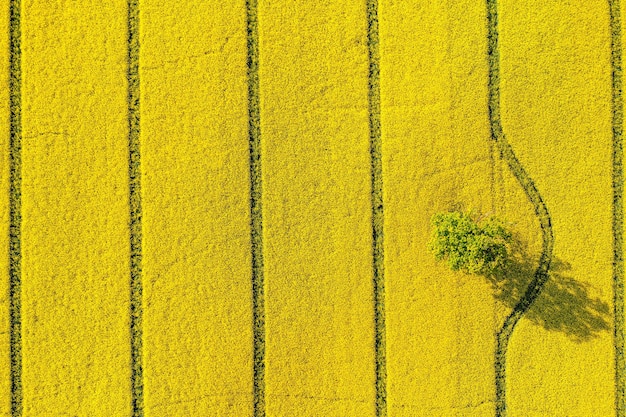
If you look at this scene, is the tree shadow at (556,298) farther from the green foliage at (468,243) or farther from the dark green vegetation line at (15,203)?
the dark green vegetation line at (15,203)

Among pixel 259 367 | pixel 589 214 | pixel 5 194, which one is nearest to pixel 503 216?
pixel 589 214

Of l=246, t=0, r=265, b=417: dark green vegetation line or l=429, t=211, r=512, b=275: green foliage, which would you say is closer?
l=429, t=211, r=512, b=275: green foliage

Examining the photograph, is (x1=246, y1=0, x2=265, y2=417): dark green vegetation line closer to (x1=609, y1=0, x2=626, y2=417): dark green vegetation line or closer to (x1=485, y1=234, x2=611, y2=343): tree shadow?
(x1=485, y1=234, x2=611, y2=343): tree shadow

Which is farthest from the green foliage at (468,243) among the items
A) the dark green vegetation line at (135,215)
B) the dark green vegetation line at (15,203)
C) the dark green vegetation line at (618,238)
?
the dark green vegetation line at (15,203)

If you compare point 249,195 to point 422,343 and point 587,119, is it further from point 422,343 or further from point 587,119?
point 587,119

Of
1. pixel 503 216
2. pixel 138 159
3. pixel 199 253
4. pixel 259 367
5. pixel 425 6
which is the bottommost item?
pixel 259 367

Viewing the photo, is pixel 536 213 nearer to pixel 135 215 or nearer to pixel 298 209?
pixel 298 209

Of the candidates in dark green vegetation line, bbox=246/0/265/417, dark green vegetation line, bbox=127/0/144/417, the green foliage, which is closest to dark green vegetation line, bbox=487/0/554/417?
the green foliage
